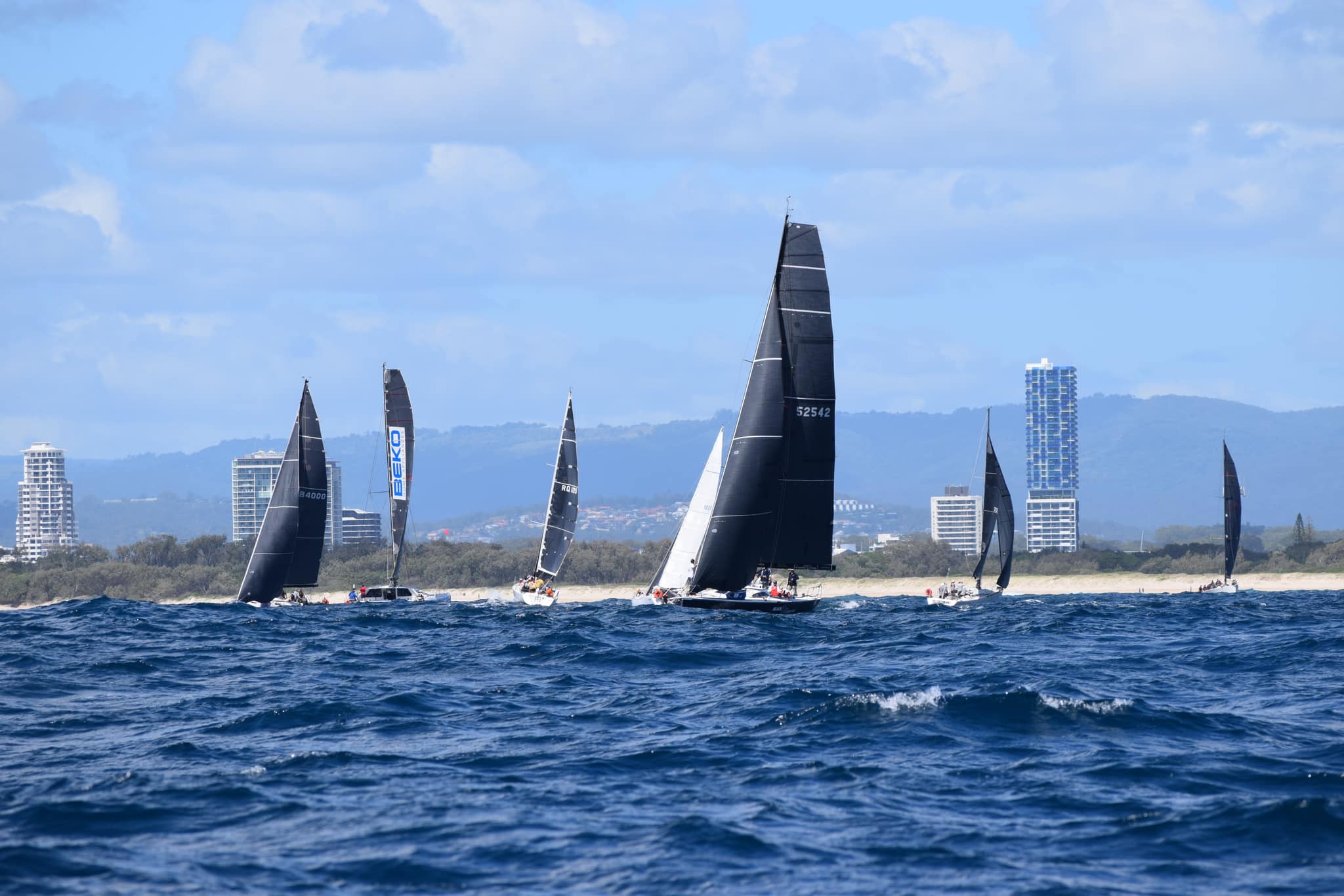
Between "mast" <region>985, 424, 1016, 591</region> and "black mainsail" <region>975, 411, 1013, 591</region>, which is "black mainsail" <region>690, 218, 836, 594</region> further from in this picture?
"mast" <region>985, 424, 1016, 591</region>

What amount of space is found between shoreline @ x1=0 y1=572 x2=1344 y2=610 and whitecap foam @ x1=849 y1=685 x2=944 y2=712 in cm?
9203

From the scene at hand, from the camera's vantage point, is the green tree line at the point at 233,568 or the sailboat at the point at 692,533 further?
the green tree line at the point at 233,568

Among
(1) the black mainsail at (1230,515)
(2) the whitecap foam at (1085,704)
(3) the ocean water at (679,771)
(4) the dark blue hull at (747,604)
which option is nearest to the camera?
(3) the ocean water at (679,771)

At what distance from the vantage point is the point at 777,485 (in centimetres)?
5344

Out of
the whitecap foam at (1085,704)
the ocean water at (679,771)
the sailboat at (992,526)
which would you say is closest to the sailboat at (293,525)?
the sailboat at (992,526)

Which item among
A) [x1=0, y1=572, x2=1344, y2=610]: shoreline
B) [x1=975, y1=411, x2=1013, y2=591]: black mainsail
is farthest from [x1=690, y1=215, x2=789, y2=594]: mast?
[x1=0, y1=572, x2=1344, y2=610]: shoreline

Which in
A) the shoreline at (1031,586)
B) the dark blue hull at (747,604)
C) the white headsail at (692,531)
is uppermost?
the white headsail at (692,531)

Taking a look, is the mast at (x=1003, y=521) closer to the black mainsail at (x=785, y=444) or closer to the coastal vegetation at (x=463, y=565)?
the black mainsail at (x=785, y=444)

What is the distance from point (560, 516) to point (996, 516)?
26.4 m

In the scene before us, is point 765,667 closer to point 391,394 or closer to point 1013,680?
point 1013,680

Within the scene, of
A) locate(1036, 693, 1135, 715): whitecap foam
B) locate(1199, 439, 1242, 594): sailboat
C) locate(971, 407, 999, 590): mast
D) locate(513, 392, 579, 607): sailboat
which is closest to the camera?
locate(1036, 693, 1135, 715): whitecap foam

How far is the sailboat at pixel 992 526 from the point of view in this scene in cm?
8588

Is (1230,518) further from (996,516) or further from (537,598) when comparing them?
(537,598)

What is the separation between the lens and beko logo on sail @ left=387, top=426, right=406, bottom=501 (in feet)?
283
